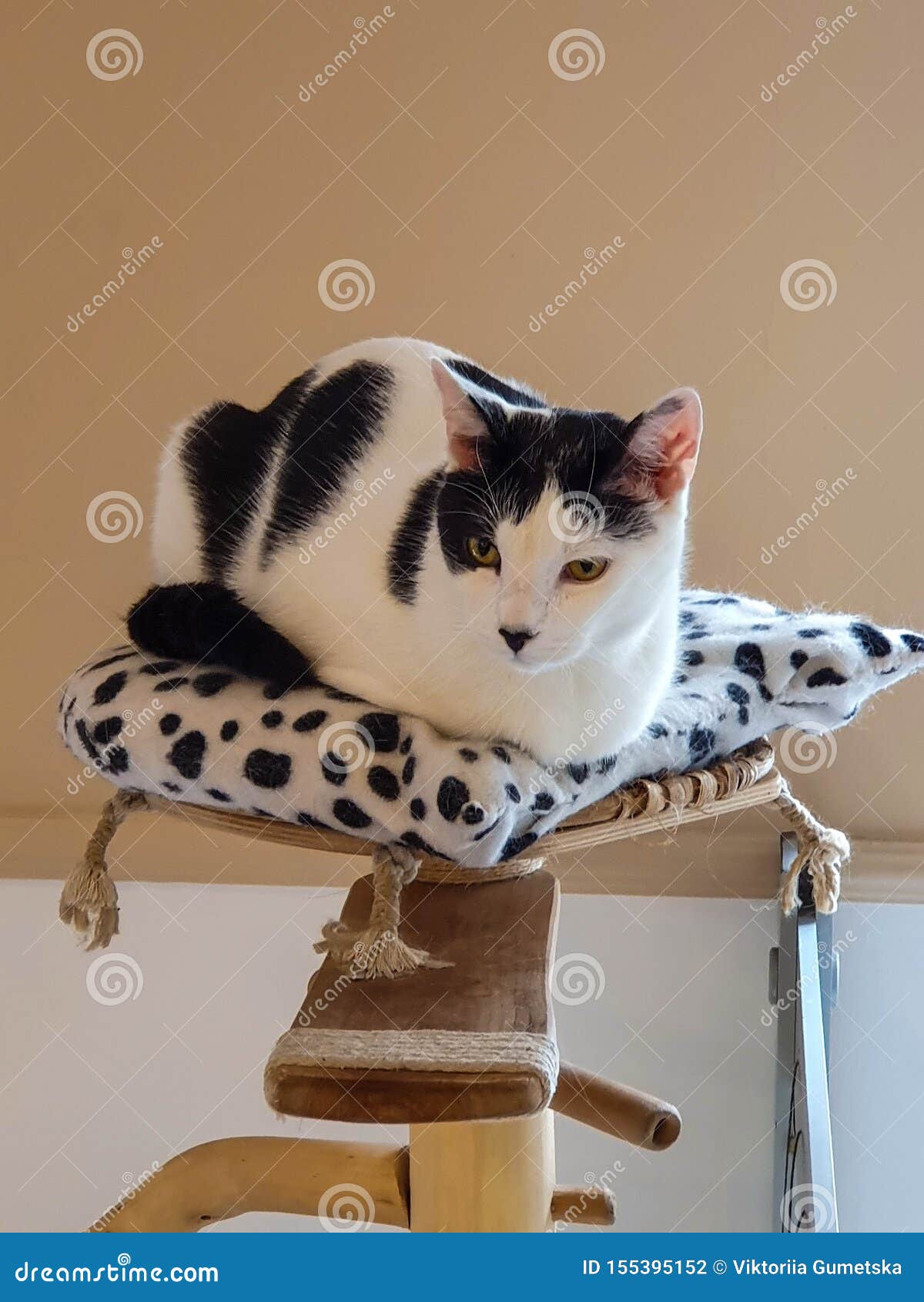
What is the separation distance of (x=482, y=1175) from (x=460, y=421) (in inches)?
22.5

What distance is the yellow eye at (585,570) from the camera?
31.7 inches

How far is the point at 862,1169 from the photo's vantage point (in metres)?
1.60

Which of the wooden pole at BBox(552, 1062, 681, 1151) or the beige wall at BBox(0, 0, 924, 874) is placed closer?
the wooden pole at BBox(552, 1062, 681, 1151)

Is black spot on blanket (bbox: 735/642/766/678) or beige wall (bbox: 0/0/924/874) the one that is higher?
beige wall (bbox: 0/0/924/874)

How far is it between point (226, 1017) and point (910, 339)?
1.33m

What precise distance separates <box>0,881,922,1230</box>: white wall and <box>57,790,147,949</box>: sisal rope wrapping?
0.72 meters

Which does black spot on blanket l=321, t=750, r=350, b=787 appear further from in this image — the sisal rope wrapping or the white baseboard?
the white baseboard

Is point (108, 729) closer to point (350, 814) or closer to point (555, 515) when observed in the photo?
point (350, 814)

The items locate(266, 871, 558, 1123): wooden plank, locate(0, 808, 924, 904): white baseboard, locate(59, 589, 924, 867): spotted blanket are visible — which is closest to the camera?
locate(266, 871, 558, 1123): wooden plank

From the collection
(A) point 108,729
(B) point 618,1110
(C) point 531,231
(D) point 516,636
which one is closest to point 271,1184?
(B) point 618,1110

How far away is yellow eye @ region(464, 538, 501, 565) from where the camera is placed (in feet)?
2.69

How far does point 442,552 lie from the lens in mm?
861

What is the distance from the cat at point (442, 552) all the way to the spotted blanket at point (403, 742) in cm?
3

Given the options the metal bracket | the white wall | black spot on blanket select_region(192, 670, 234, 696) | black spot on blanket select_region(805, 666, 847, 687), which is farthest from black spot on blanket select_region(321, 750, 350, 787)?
the white wall
